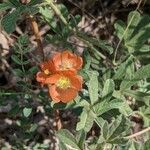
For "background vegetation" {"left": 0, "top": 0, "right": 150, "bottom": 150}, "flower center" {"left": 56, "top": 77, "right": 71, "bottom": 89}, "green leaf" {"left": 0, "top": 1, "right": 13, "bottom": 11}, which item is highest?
"green leaf" {"left": 0, "top": 1, "right": 13, "bottom": 11}

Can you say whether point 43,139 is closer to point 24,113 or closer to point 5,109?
point 5,109

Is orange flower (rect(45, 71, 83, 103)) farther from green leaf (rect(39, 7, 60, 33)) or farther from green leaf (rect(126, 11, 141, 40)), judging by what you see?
green leaf (rect(126, 11, 141, 40))

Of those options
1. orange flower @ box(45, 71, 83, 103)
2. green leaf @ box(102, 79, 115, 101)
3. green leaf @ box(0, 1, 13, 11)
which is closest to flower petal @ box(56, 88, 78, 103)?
orange flower @ box(45, 71, 83, 103)

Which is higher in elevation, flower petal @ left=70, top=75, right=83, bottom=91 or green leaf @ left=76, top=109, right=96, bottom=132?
flower petal @ left=70, top=75, right=83, bottom=91

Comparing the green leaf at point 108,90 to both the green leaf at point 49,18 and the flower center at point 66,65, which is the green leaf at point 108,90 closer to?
the flower center at point 66,65

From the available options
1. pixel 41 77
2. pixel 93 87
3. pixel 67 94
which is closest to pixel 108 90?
pixel 93 87

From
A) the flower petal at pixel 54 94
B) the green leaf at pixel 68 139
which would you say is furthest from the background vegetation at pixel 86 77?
the flower petal at pixel 54 94

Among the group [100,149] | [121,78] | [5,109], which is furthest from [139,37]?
[5,109]
